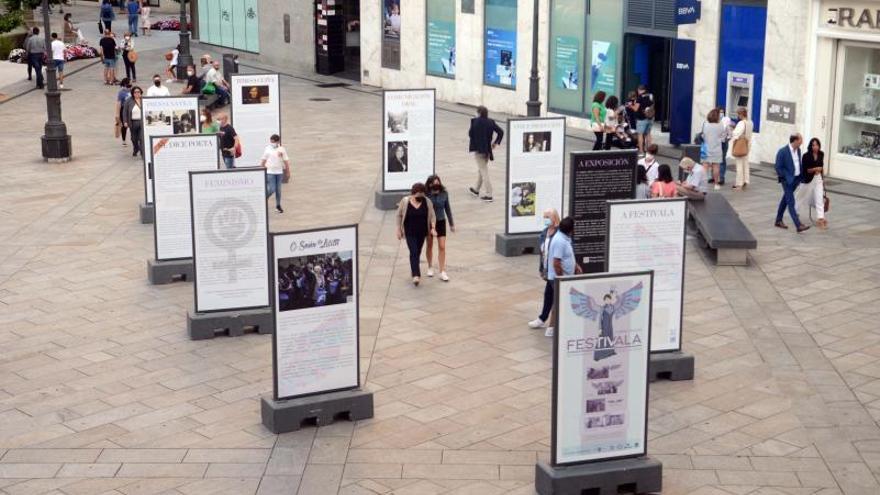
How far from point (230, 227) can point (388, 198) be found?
306 inches

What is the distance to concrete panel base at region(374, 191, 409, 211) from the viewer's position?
942 inches

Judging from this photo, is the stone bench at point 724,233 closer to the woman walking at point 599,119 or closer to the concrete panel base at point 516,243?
the concrete panel base at point 516,243

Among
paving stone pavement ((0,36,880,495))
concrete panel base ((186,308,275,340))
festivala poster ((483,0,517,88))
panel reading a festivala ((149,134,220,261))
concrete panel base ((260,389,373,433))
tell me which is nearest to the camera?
paving stone pavement ((0,36,880,495))

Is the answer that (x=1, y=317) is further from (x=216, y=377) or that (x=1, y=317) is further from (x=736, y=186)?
(x=736, y=186)

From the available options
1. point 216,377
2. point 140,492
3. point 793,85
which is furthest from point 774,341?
point 793,85

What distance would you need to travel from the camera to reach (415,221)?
18.6 meters

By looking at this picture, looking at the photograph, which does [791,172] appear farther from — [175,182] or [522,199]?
[175,182]

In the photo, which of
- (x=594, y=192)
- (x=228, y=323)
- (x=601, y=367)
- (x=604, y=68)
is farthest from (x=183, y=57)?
(x=601, y=367)

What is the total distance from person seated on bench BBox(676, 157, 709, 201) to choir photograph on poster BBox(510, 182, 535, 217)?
292 cm

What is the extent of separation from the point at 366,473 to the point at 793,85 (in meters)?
17.3

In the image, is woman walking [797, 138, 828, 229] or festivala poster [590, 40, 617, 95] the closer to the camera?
woman walking [797, 138, 828, 229]

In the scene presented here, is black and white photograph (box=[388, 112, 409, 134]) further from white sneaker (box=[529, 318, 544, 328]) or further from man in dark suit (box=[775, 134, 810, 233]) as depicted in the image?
white sneaker (box=[529, 318, 544, 328])

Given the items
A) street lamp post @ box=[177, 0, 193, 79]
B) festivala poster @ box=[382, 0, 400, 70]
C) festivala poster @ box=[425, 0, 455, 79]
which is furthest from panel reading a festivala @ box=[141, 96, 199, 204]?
street lamp post @ box=[177, 0, 193, 79]

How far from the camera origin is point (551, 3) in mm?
33438
